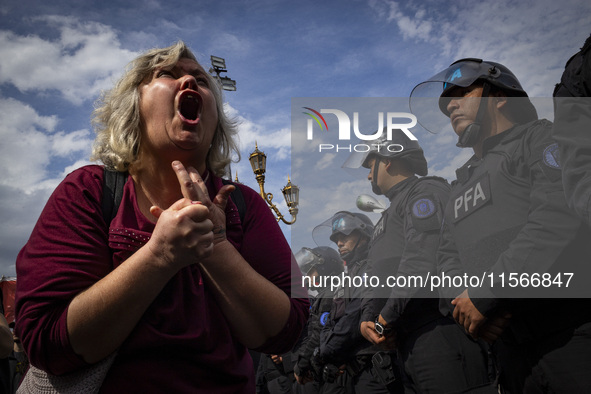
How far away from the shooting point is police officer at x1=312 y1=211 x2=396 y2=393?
18.0 feet

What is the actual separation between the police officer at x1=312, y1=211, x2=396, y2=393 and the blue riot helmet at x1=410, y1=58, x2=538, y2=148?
2.41 metres

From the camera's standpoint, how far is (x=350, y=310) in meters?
5.65

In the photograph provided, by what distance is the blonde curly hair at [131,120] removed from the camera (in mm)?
1578

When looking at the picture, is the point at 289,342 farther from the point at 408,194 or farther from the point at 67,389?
the point at 408,194

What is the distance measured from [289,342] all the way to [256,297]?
10.6 inches

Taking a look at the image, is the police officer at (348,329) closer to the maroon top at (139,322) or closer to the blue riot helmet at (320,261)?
the blue riot helmet at (320,261)

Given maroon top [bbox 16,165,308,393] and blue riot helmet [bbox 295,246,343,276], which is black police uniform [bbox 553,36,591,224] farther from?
blue riot helmet [bbox 295,246,343,276]

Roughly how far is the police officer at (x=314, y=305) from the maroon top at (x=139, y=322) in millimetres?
4619

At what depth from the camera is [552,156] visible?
97.2 inches

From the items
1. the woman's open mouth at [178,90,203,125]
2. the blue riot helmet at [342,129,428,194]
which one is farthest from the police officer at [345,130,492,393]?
the woman's open mouth at [178,90,203,125]

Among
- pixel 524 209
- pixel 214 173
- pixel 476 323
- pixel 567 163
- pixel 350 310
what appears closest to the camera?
pixel 214 173

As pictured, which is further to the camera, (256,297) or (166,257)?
(256,297)

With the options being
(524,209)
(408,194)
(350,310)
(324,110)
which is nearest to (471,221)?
(524,209)

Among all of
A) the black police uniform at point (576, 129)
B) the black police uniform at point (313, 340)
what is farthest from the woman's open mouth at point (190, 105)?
the black police uniform at point (313, 340)
